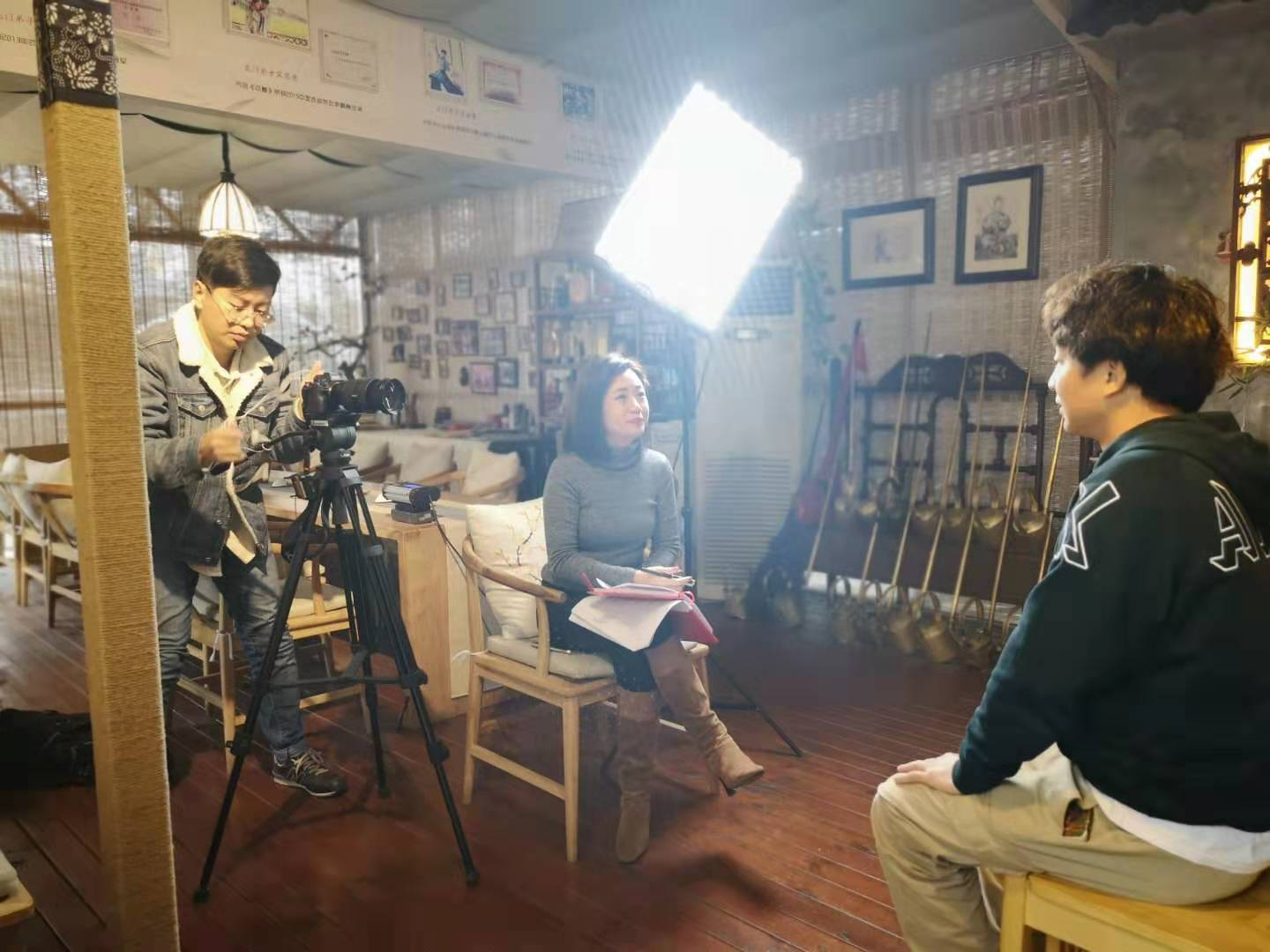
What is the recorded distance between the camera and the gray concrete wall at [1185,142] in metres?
3.08

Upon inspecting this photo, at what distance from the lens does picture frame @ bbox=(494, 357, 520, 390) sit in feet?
22.8

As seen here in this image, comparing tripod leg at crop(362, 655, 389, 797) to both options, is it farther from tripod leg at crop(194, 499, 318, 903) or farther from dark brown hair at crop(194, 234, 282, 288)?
dark brown hair at crop(194, 234, 282, 288)

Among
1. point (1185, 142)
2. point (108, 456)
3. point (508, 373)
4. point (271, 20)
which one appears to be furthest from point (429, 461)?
point (108, 456)

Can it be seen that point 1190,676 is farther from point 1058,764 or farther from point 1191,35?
point 1191,35

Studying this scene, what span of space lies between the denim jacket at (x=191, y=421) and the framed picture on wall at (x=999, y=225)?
10.5ft

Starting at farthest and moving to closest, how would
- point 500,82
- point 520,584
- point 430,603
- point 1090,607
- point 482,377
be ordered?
point 482,377, point 500,82, point 430,603, point 520,584, point 1090,607

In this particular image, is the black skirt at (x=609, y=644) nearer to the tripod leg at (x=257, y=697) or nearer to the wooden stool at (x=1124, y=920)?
the tripod leg at (x=257, y=697)

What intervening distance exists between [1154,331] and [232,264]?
2.04 metres

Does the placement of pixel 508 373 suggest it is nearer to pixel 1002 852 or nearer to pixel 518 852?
pixel 518 852

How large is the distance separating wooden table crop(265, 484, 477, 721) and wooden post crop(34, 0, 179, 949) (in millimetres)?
1597

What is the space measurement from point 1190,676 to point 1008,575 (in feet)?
9.35

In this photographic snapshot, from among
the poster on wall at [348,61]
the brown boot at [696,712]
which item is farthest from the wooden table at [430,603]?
the poster on wall at [348,61]

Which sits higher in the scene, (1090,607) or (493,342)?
(493,342)

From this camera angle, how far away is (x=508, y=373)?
7016mm
